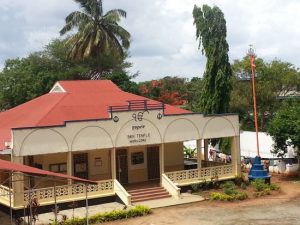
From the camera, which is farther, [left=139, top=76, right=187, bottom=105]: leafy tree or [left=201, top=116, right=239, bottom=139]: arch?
[left=139, top=76, right=187, bottom=105]: leafy tree

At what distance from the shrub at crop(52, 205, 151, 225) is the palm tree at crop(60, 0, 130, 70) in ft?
77.9

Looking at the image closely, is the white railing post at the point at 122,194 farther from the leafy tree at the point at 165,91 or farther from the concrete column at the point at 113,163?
the leafy tree at the point at 165,91

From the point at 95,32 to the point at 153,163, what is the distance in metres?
18.5

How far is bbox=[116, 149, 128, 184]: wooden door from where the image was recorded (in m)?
28.6

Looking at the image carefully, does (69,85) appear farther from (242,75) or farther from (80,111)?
(242,75)

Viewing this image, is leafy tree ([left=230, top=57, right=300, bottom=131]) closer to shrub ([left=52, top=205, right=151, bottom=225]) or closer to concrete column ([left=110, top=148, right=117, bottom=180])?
concrete column ([left=110, top=148, right=117, bottom=180])

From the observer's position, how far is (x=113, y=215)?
2256 centimetres

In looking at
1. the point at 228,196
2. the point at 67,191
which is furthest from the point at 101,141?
the point at 228,196

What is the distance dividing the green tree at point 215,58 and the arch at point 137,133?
11.0 meters

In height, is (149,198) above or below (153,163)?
below

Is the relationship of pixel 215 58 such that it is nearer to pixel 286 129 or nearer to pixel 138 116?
pixel 286 129

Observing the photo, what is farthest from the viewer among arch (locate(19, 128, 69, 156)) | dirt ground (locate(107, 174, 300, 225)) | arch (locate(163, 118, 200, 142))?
arch (locate(163, 118, 200, 142))

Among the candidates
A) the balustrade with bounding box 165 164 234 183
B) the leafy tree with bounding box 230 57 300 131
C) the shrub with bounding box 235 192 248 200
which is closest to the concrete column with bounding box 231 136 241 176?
the balustrade with bounding box 165 164 234 183

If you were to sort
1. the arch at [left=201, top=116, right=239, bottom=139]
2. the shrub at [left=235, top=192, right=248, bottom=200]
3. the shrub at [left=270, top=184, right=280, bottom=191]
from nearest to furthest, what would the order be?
the shrub at [left=235, top=192, right=248, bottom=200] → the shrub at [left=270, top=184, right=280, bottom=191] → the arch at [left=201, top=116, right=239, bottom=139]
